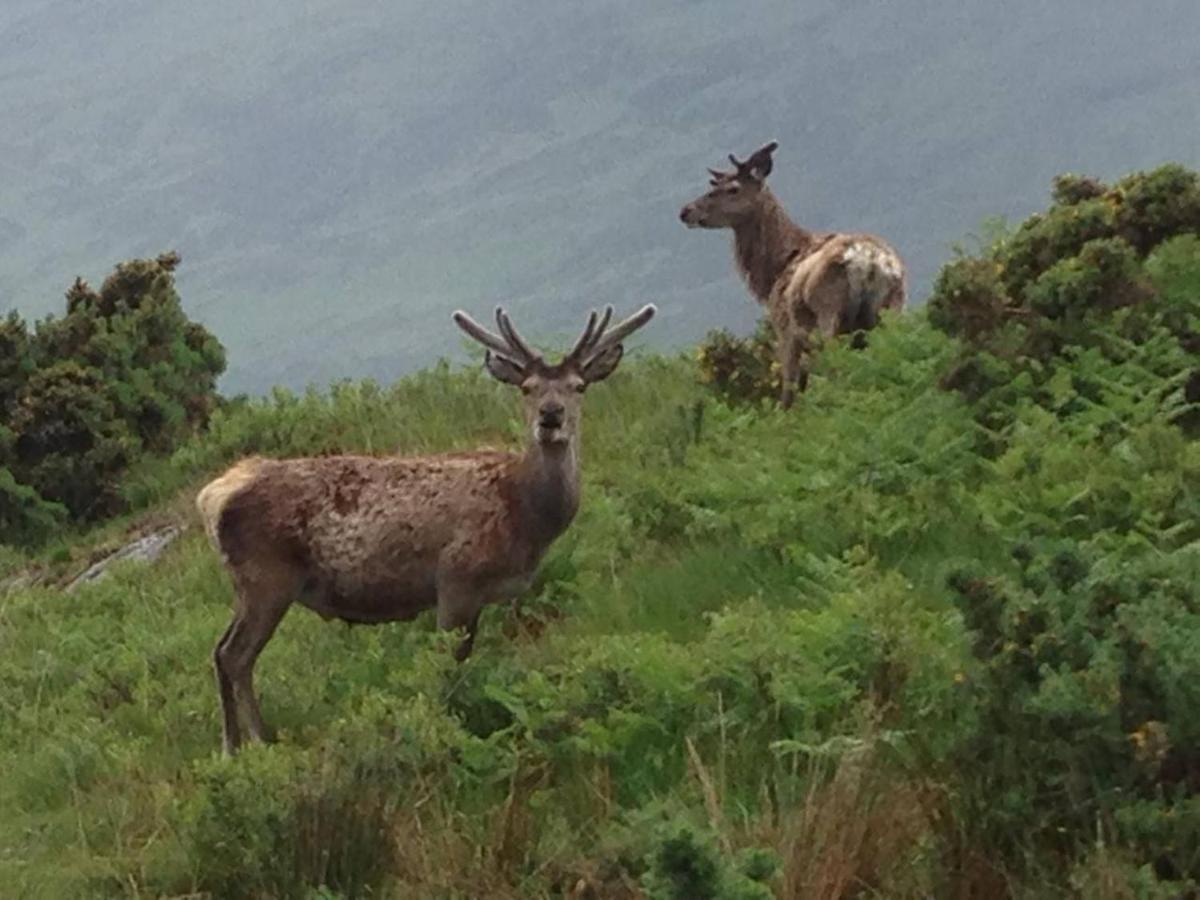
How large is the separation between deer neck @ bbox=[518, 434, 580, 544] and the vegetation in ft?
1.46


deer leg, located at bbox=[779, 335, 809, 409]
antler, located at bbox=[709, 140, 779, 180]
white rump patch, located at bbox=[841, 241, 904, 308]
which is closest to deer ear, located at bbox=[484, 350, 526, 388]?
deer leg, located at bbox=[779, 335, 809, 409]

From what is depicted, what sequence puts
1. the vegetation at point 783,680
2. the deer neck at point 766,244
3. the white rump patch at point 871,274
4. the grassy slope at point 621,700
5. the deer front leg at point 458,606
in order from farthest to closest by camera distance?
the deer neck at point 766,244 → the white rump patch at point 871,274 → the deer front leg at point 458,606 → the grassy slope at point 621,700 → the vegetation at point 783,680

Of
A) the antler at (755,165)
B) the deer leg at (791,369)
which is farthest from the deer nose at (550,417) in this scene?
the antler at (755,165)

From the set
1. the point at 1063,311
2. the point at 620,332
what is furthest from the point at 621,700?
the point at 1063,311

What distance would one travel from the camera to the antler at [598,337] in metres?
10.2

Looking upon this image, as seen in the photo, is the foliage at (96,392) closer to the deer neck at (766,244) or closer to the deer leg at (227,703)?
the deer neck at (766,244)

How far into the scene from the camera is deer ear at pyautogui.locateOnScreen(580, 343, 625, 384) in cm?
1023

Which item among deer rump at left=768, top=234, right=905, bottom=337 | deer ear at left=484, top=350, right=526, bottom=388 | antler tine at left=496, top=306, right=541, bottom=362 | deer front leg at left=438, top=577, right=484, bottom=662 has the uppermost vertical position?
antler tine at left=496, top=306, right=541, bottom=362

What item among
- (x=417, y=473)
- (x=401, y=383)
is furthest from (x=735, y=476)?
(x=401, y=383)

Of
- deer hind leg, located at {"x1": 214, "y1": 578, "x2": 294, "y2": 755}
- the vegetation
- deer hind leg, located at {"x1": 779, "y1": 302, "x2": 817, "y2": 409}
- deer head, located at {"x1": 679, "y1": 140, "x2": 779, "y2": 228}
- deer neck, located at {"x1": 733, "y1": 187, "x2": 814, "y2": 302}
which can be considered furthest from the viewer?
deer head, located at {"x1": 679, "y1": 140, "x2": 779, "y2": 228}

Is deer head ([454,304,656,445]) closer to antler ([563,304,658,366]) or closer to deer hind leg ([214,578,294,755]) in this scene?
antler ([563,304,658,366])

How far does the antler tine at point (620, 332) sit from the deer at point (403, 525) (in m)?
0.01

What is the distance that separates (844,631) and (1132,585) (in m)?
1.59

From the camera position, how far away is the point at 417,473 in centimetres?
1022
